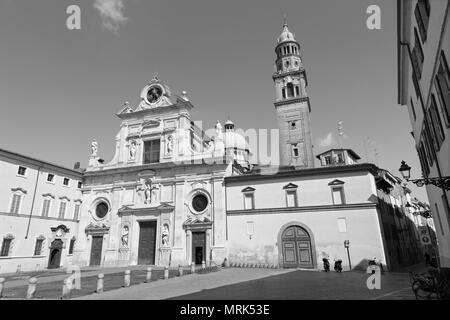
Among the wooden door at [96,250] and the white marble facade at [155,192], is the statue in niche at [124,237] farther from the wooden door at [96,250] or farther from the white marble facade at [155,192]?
the wooden door at [96,250]

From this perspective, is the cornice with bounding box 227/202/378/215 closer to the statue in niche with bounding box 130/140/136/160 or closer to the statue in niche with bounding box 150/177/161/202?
the statue in niche with bounding box 150/177/161/202

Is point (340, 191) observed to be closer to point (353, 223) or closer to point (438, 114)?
point (353, 223)

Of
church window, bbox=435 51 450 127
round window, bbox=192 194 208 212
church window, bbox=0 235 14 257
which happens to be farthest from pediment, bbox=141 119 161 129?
church window, bbox=435 51 450 127

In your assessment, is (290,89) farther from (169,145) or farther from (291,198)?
(291,198)

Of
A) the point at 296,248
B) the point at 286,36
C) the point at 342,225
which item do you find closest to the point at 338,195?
the point at 342,225

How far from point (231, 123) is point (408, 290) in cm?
5877

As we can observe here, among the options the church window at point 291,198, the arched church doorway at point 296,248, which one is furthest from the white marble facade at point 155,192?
the church window at point 291,198

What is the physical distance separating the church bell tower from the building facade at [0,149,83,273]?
97.2 ft

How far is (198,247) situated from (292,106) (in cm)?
2615

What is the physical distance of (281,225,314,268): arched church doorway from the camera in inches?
969

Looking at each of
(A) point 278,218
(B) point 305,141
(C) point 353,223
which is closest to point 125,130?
(A) point 278,218

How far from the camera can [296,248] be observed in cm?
2500

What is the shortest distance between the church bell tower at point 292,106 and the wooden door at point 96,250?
1049 inches
